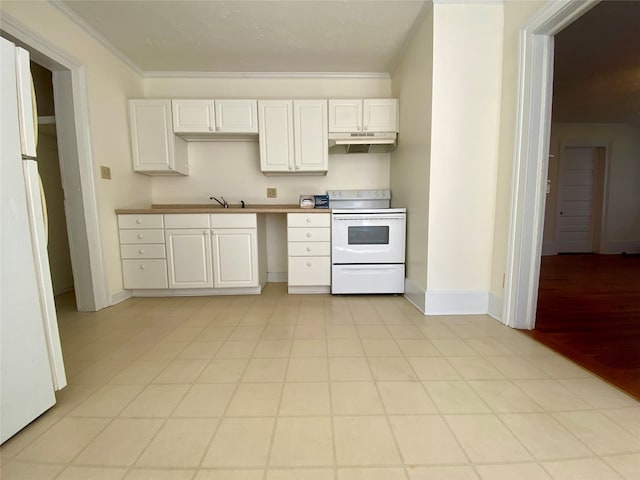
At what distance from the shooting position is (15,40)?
70.1 inches

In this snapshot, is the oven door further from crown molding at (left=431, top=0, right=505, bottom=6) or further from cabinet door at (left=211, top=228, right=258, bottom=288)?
crown molding at (left=431, top=0, right=505, bottom=6)

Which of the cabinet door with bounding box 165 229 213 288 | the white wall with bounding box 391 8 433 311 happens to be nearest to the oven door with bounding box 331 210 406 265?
the white wall with bounding box 391 8 433 311

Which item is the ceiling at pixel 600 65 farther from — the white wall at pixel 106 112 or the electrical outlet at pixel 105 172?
the electrical outlet at pixel 105 172

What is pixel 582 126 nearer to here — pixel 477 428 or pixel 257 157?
pixel 257 157

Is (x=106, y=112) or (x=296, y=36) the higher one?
(x=296, y=36)

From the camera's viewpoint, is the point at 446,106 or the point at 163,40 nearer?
the point at 446,106

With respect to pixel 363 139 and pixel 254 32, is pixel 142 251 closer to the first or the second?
pixel 254 32

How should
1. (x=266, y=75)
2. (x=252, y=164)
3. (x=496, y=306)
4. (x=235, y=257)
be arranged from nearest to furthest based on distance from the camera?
(x=496, y=306)
(x=235, y=257)
(x=266, y=75)
(x=252, y=164)

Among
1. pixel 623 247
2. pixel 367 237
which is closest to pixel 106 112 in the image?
pixel 367 237

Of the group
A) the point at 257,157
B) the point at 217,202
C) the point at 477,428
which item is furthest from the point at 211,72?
the point at 477,428

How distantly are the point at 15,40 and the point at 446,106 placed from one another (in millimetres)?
2942

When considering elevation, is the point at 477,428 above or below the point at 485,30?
below

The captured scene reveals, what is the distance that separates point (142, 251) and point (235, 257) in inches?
35.0

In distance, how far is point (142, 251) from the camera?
2.71 metres
